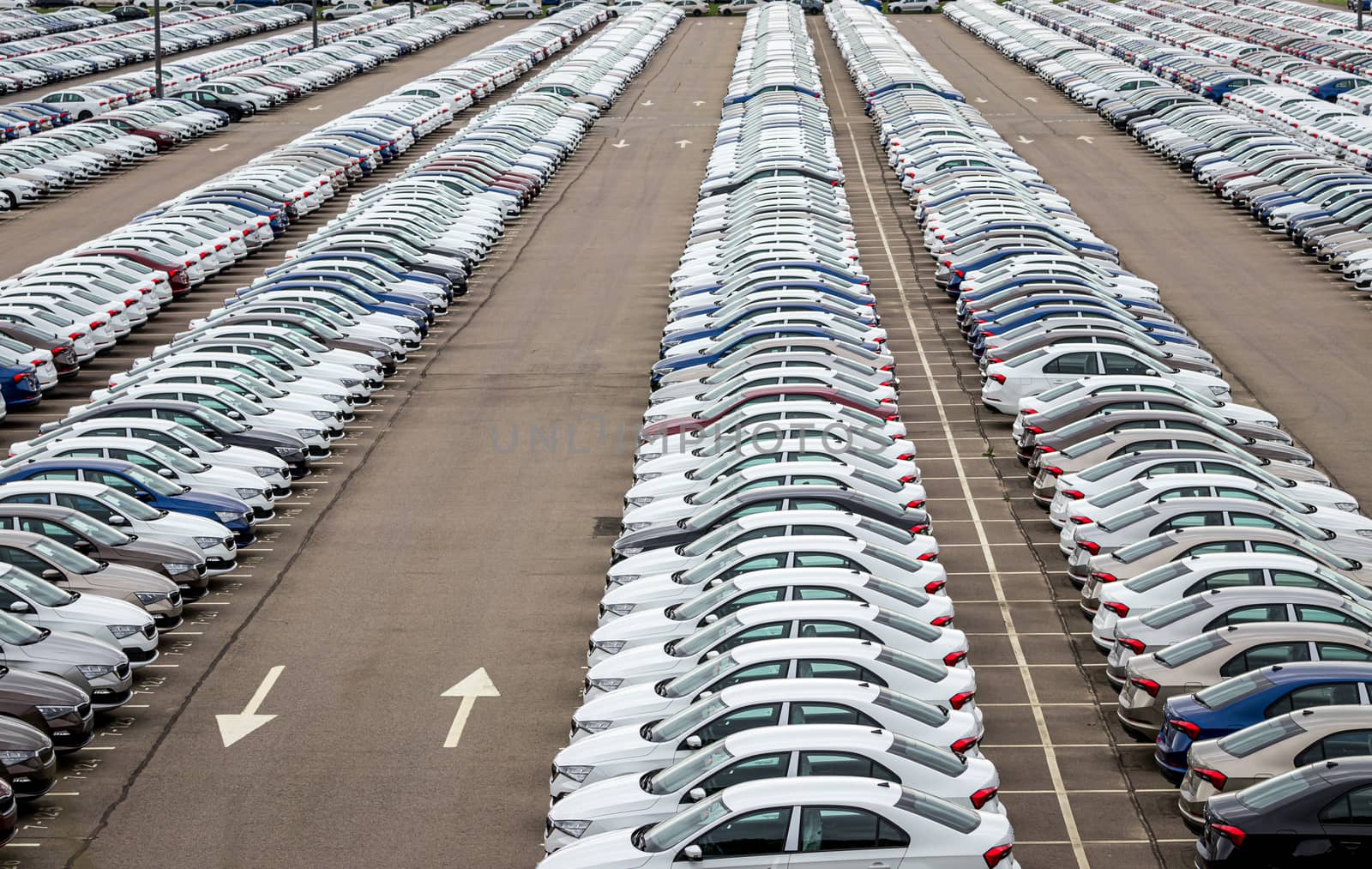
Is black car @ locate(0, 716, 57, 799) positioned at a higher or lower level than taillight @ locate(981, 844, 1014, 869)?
lower

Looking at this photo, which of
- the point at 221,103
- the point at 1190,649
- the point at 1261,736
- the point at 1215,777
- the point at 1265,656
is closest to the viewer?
the point at 1215,777

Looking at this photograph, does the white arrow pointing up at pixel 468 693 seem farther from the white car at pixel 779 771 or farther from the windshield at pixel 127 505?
the windshield at pixel 127 505

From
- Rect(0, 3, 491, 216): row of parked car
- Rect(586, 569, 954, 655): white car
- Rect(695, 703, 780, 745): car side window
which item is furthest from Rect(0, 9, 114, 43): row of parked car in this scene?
Rect(695, 703, 780, 745): car side window

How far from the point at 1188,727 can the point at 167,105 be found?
59.9m

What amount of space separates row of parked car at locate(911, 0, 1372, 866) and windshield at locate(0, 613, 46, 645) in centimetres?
1181

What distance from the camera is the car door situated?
1351 cm

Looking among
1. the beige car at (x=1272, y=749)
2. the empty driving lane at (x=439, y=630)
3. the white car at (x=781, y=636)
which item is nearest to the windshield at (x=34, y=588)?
the empty driving lane at (x=439, y=630)

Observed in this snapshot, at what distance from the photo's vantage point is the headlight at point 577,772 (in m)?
15.6

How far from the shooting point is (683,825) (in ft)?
45.6

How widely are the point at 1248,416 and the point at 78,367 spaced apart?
21867 millimetres

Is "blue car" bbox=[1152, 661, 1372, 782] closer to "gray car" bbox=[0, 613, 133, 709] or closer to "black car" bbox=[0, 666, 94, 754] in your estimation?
"black car" bbox=[0, 666, 94, 754]

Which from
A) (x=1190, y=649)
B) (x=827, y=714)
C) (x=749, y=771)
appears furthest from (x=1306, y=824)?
(x=749, y=771)

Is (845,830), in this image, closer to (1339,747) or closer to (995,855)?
(995,855)

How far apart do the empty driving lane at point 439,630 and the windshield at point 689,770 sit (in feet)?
5.24
